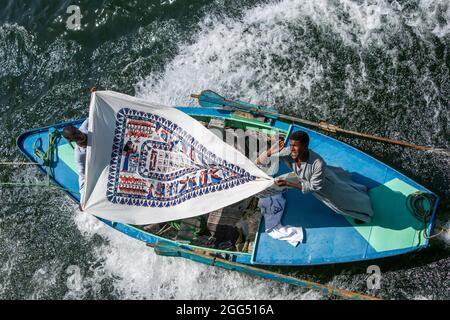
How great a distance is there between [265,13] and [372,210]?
5.29 meters

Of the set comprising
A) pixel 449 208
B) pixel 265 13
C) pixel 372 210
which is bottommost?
pixel 449 208

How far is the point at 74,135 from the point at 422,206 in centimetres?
559

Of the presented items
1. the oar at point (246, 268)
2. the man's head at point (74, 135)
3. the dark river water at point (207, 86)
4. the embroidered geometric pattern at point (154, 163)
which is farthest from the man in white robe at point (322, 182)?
the man's head at point (74, 135)

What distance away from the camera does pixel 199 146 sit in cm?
714

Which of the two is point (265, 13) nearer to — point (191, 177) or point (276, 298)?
point (191, 177)

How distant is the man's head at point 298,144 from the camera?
586 cm

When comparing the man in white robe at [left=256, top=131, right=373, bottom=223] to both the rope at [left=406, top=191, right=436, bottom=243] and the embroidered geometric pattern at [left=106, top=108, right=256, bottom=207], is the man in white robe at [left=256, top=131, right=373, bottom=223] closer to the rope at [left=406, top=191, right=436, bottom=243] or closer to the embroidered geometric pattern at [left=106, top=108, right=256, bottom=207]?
the rope at [left=406, top=191, right=436, bottom=243]

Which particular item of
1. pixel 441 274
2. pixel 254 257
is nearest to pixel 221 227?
pixel 254 257

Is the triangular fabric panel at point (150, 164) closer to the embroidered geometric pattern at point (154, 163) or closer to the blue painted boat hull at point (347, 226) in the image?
the embroidered geometric pattern at point (154, 163)

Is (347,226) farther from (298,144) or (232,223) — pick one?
(298,144)

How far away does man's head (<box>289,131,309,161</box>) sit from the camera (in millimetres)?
5864

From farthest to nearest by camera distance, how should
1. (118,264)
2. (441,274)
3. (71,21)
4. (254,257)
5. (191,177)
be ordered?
(71,21) < (118,264) < (441,274) < (254,257) < (191,177)

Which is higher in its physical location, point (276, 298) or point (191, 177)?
point (191, 177)

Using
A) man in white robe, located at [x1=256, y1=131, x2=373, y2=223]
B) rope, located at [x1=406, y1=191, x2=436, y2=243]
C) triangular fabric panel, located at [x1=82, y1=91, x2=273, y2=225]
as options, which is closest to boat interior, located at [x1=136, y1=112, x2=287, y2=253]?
man in white robe, located at [x1=256, y1=131, x2=373, y2=223]
